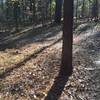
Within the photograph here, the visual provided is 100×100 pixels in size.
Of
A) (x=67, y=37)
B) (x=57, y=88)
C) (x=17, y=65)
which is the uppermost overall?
(x=67, y=37)

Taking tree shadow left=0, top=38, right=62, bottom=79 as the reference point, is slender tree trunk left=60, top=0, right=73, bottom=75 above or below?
above

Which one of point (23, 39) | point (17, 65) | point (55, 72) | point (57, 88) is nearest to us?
point (57, 88)

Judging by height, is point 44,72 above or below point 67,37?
below

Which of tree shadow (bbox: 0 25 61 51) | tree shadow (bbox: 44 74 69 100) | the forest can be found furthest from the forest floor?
tree shadow (bbox: 0 25 61 51)

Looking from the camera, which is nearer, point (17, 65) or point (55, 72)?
point (55, 72)

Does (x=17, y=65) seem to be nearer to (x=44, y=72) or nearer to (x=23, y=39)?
(x=44, y=72)

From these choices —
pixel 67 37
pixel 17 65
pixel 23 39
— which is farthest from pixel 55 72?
pixel 23 39

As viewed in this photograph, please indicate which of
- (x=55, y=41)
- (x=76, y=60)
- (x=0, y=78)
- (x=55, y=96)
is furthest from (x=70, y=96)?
(x=55, y=41)

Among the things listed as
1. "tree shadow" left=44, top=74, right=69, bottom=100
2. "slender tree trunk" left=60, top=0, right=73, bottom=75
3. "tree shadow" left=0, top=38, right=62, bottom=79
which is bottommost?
"tree shadow" left=44, top=74, right=69, bottom=100

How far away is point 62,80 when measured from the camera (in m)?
8.79

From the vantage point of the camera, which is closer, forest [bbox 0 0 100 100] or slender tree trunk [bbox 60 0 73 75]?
forest [bbox 0 0 100 100]

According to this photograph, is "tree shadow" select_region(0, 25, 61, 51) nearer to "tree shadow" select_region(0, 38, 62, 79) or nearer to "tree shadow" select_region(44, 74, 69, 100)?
"tree shadow" select_region(0, 38, 62, 79)

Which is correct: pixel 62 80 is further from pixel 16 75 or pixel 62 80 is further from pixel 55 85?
pixel 16 75

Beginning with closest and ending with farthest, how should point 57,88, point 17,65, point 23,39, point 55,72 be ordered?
1. point 57,88
2. point 55,72
3. point 17,65
4. point 23,39
